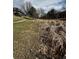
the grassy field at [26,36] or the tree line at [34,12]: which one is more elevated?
the tree line at [34,12]

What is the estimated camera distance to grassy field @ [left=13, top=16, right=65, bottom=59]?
1660mm

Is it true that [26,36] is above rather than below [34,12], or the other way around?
below

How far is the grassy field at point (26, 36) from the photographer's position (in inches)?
65.4

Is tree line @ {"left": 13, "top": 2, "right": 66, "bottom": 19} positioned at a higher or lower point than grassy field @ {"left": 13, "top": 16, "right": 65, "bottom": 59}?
higher

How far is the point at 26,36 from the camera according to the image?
1667 millimetres
